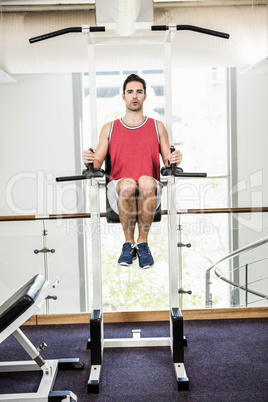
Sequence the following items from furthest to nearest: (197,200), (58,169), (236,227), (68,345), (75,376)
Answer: (197,200), (58,169), (236,227), (68,345), (75,376)

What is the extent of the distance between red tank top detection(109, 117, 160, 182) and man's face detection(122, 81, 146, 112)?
0.11 meters

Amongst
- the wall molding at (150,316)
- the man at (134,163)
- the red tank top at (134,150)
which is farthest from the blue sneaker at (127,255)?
the wall molding at (150,316)

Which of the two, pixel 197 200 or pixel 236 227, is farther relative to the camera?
pixel 197 200

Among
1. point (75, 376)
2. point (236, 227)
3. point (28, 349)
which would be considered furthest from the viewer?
point (236, 227)

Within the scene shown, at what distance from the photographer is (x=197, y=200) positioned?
616cm

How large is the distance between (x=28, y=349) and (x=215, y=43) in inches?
120

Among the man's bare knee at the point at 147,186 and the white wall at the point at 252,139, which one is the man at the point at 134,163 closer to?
the man's bare knee at the point at 147,186

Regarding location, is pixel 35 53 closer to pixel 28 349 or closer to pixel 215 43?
pixel 215 43

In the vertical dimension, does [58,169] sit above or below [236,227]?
above

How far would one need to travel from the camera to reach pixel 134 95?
2947 millimetres

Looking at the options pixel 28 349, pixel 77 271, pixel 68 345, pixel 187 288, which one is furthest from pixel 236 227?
pixel 28 349

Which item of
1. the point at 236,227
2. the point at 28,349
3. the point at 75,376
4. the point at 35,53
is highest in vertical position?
the point at 35,53

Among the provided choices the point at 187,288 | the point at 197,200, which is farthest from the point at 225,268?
the point at 197,200

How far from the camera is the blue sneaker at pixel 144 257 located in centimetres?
281
